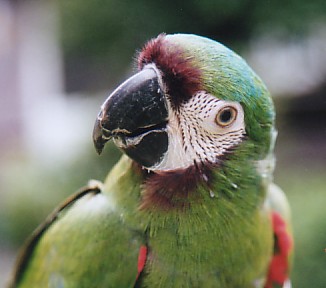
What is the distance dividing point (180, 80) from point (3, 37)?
10.5ft

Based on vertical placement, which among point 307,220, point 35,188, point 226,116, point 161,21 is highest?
point 161,21

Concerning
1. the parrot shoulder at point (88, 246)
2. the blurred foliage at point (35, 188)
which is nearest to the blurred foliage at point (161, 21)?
the blurred foliage at point (35, 188)

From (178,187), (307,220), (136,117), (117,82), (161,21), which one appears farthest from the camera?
(117,82)

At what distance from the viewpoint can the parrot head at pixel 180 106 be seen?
847 mm

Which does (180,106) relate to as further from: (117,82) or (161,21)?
(117,82)

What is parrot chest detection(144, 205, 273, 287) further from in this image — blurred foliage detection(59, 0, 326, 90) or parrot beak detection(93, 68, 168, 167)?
blurred foliage detection(59, 0, 326, 90)

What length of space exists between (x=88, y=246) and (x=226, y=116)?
0.34m

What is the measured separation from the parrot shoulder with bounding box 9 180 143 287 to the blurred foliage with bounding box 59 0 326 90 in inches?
19.7

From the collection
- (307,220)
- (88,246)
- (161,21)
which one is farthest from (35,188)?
(88,246)

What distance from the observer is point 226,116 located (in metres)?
0.89

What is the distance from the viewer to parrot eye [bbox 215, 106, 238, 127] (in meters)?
0.88

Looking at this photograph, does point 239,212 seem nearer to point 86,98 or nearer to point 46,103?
point 86,98

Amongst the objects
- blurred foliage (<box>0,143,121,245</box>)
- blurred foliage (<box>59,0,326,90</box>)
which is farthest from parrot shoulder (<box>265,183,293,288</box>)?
blurred foliage (<box>0,143,121,245</box>)

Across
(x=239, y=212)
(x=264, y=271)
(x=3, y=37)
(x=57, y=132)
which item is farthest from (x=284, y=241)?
(x=3, y=37)
